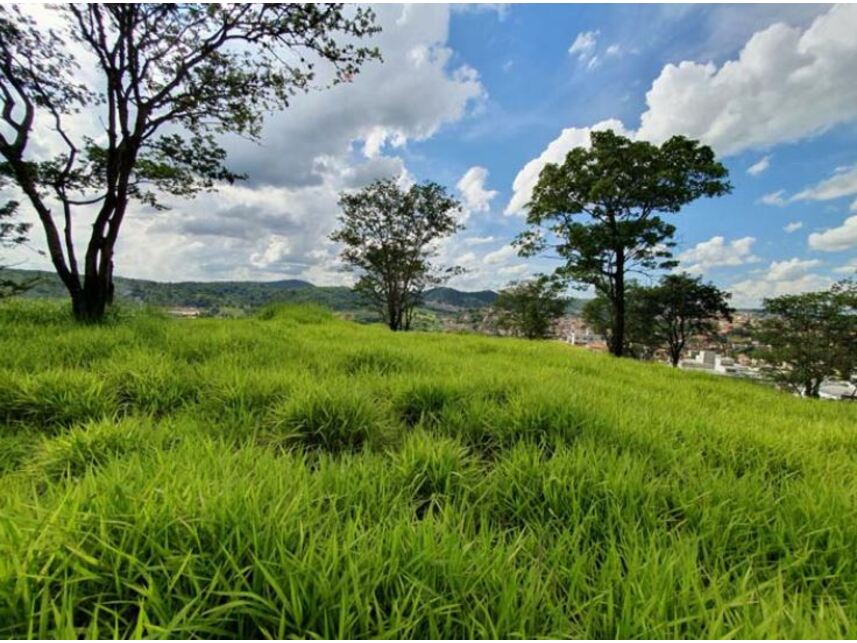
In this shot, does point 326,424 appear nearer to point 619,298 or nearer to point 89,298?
point 89,298

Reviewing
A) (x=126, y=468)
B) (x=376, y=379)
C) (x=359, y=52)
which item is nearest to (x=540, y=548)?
(x=126, y=468)

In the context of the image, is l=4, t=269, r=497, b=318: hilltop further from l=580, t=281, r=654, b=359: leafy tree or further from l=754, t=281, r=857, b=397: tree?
l=754, t=281, r=857, b=397: tree

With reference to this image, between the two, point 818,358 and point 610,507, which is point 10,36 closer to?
point 610,507

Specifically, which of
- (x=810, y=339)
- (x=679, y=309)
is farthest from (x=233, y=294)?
(x=810, y=339)

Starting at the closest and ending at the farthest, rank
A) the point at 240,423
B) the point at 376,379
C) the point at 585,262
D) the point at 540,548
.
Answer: the point at 540,548 → the point at 240,423 → the point at 376,379 → the point at 585,262

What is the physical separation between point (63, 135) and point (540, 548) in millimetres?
11421

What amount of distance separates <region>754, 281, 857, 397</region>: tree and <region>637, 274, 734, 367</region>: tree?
12.2 feet

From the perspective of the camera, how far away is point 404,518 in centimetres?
147

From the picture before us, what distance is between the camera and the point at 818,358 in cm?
2192

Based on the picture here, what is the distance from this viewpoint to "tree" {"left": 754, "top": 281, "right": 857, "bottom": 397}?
68.6ft

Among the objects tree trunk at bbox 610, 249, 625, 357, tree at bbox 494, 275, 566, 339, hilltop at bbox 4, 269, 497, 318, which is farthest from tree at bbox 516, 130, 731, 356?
tree at bbox 494, 275, 566, 339

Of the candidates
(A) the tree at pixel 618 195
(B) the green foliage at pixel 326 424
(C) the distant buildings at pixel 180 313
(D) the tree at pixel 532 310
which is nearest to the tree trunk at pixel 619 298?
(A) the tree at pixel 618 195

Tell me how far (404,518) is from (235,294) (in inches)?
3994

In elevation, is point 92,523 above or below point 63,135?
below
